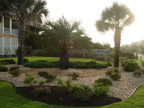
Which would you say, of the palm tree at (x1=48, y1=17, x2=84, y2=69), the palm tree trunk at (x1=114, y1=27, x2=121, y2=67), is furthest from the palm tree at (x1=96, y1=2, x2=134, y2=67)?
the palm tree at (x1=48, y1=17, x2=84, y2=69)

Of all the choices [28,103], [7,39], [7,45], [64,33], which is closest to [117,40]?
[64,33]

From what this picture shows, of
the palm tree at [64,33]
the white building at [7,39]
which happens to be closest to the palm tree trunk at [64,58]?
the palm tree at [64,33]

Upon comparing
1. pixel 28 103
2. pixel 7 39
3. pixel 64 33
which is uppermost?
pixel 7 39

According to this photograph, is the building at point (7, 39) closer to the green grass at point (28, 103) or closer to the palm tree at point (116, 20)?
the palm tree at point (116, 20)

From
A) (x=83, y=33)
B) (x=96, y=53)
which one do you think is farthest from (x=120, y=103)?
(x=96, y=53)

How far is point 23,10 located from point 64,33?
490 centimetres

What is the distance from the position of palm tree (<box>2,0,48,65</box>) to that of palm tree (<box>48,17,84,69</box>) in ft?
10.7

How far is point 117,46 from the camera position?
639 inches

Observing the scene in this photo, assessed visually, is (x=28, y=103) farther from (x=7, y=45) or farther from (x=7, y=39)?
(x=7, y=39)

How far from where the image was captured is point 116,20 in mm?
16516

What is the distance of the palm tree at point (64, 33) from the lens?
12.8 m

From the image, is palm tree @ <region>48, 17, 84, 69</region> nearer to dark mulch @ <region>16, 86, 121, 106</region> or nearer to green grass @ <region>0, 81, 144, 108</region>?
dark mulch @ <region>16, 86, 121, 106</region>

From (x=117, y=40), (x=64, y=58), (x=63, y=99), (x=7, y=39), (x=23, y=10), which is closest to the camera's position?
(x=63, y=99)

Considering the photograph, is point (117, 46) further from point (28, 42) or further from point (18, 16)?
point (28, 42)
